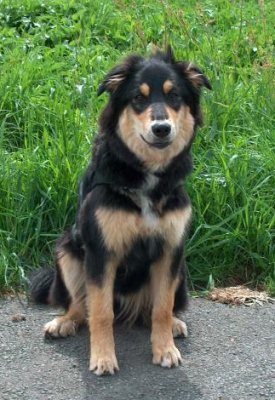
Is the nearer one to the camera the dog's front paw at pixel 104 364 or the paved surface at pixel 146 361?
the paved surface at pixel 146 361

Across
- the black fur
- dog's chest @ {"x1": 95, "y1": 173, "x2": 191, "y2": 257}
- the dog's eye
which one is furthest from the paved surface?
the dog's eye

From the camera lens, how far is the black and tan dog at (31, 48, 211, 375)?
157 inches

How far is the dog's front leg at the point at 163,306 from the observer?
162 inches

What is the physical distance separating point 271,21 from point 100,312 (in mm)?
5504

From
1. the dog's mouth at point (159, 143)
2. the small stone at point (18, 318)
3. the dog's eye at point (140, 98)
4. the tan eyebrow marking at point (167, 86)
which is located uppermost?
the tan eyebrow marking at point (167, 86)

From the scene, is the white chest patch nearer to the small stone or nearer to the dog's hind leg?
the dog's hind leg

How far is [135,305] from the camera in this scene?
4430 mm

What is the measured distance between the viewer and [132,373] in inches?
155

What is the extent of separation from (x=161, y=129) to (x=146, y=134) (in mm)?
105

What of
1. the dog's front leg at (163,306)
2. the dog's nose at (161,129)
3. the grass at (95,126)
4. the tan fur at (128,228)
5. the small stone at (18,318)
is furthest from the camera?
the grass at (95,126)

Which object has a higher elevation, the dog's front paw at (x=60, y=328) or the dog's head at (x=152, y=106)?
the dog's head at (x=152, y=106)

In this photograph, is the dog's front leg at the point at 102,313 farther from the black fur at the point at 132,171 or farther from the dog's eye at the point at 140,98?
the dog's eye at the point at 140,98

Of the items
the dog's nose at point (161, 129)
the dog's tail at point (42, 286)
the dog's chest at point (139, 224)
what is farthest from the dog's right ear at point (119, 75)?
the dog's tail at point (42, 286)

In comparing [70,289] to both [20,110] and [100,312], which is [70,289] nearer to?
[100,312]
